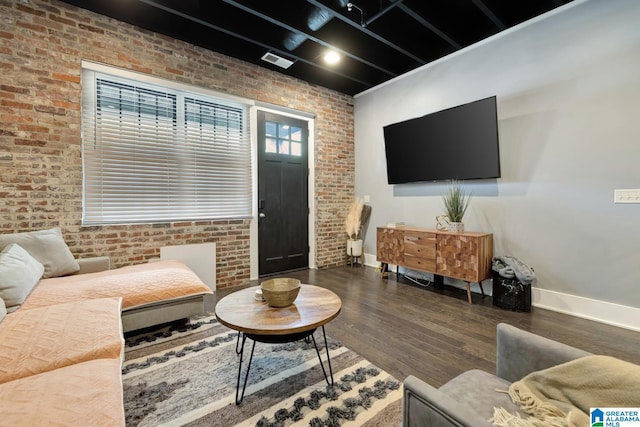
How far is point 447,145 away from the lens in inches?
136

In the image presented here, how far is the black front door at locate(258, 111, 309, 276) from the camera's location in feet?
13.2

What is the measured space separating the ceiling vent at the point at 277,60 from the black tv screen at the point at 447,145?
1761 millimetres

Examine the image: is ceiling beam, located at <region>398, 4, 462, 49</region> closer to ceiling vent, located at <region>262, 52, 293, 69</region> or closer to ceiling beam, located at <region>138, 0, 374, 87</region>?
ceiling beam, located at <region>138, 0, 374, 87</region>

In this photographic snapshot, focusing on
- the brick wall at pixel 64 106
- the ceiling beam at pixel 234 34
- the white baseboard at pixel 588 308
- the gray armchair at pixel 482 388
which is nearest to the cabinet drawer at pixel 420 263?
the white baseboard at pixel 588 308

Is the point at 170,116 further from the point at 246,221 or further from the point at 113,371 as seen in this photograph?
the point at 113,371

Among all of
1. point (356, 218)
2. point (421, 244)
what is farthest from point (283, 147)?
point (421, 244)

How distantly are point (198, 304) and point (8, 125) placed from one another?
2406mm

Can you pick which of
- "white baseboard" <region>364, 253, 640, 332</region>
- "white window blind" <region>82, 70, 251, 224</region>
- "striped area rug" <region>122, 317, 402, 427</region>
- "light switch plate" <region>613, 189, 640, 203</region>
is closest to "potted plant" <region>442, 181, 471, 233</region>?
"white baseboard" <region>364, 253, 640, 332</region>

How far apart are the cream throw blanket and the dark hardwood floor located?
0.83m

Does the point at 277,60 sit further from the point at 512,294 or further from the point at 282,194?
the point at 512,294

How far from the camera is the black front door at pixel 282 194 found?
404 cm

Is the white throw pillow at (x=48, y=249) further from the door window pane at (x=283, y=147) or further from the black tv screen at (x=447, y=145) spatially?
the black tv screen at (x=447, y=145)

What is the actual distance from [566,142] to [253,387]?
3.60 m

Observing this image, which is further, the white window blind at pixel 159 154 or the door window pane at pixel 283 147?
the door window pane at pixel 283 147
